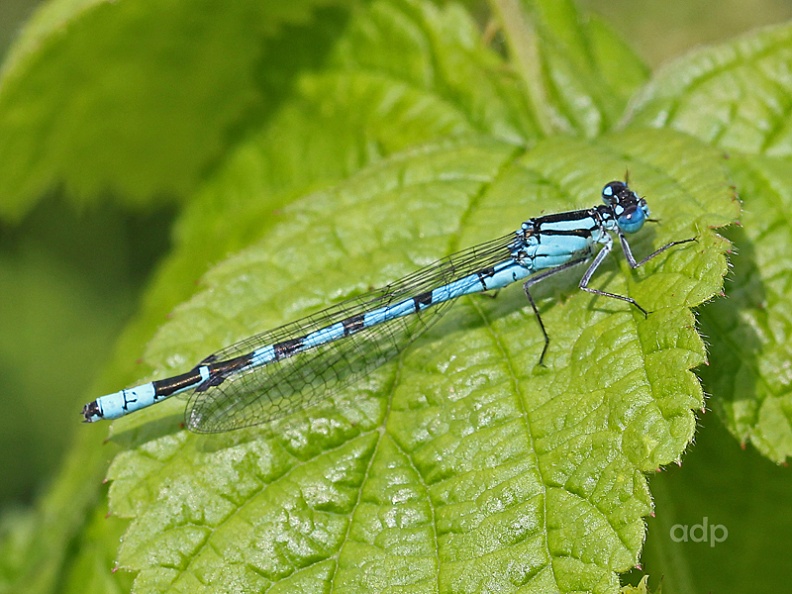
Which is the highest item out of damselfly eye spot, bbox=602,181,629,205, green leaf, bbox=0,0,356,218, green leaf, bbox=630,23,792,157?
green leaf, bbox=0,0,356,218

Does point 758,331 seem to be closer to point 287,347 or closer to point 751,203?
point 751,203

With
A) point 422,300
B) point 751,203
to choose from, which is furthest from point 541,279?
point 751,203

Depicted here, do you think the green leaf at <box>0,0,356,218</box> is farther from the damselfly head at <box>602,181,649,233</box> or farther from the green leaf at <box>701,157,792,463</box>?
the green leaf at <box>701,157,792,463</box>

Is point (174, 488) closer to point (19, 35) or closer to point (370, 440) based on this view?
point (370, 440)

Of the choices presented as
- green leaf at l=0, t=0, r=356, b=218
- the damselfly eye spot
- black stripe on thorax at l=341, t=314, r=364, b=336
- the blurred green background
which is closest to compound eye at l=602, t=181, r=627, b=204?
the damselfly eye spot

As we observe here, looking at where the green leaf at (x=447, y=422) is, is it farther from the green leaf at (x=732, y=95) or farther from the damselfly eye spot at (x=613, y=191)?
the green leaf at (x=732, y=95)

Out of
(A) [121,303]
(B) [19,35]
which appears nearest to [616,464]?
(B) [19,35]

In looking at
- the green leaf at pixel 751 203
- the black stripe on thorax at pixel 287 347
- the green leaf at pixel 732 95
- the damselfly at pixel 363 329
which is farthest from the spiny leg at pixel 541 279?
the black stripe on thorax at pixel 287 347
